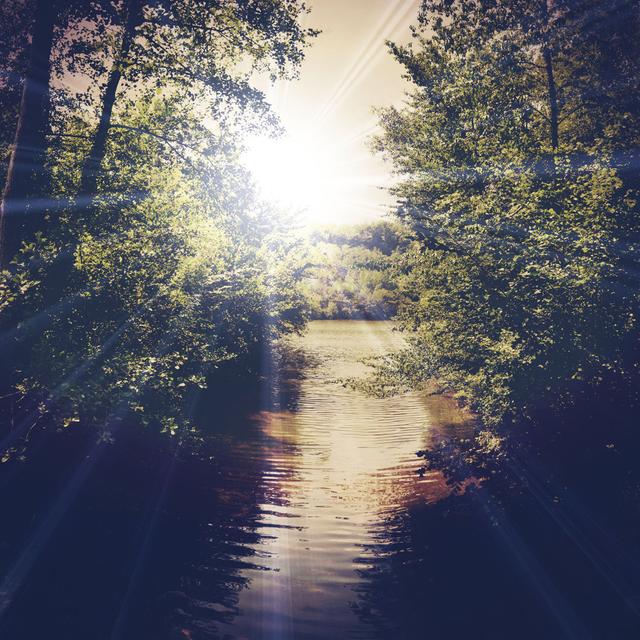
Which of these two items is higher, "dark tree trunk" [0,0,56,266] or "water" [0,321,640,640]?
"dark tree trunk" [0,0,56,266]

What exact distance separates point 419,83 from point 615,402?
14.9 m

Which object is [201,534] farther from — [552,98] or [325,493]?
[552,98]

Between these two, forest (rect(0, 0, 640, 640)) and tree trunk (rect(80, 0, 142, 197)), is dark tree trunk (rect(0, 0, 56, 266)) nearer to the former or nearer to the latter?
forest (rect(0, 0, 640, 640))

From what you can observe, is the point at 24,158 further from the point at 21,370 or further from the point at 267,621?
the point at 267,621

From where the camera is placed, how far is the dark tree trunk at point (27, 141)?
7.70m

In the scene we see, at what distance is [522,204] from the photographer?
878 centimetres

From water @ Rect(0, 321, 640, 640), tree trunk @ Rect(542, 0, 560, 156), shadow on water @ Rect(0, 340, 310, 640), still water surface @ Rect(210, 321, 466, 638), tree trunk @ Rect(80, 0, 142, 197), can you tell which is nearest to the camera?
shadow on water @ Rect(0, 340, 310, 640)

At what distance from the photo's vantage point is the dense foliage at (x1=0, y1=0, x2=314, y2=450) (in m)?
7.22

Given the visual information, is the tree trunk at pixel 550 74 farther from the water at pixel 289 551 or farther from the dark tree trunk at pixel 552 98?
the water at pixel 289 551

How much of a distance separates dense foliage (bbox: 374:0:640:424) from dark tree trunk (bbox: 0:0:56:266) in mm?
9257

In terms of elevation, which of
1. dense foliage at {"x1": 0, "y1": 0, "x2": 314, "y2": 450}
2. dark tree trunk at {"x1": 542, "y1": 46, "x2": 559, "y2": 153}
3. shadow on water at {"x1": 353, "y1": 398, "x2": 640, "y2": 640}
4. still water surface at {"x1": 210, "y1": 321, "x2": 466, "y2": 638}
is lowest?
still water surface at {"x1": 210, "y1": 321, "x2": 466, "y2": 638}

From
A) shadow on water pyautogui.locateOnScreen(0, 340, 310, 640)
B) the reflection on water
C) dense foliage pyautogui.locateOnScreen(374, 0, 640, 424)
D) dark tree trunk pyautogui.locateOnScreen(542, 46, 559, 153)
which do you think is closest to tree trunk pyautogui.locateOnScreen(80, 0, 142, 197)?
shadow on water pyautogui.locateOnScreen(0, 340, 310, 640)

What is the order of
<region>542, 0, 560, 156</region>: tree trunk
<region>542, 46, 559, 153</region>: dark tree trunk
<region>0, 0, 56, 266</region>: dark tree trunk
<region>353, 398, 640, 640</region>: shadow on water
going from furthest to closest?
<region>542, 46, 559, 153</region>: dark tree trunk < <region>542, 0, 560, 156</region>: tree trunk < <region>0, 0, 56, 266</region>: dark tree trunk < <region>353, 398, 640, 640</region>: shadow on water

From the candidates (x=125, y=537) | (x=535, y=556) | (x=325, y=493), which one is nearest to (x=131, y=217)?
(x=125, y=537)
